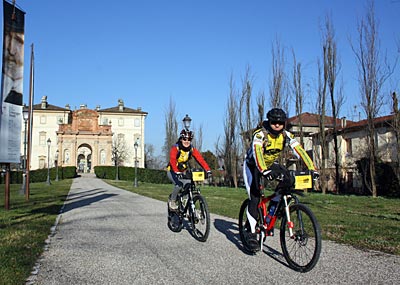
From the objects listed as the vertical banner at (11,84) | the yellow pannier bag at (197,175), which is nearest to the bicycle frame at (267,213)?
the yellow pannier bag at (197,175)

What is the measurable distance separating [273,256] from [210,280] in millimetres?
1405

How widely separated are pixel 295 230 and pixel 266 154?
1142 mm

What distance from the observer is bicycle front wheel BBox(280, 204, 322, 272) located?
4.28 m

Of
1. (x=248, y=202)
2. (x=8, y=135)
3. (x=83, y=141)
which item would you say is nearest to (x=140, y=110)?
(x=83, y=141)

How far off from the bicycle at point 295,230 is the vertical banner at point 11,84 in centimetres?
828

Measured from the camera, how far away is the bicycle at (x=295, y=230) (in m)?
4.32

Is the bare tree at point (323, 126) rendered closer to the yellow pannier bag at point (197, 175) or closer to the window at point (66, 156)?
the yellow pannier bag at point (197, 175)

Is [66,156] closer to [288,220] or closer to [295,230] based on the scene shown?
[288,220]

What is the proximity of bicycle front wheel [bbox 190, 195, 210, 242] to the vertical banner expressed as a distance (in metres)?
6.52

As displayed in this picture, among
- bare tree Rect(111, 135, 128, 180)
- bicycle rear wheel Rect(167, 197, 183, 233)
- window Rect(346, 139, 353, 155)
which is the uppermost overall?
bare tree Rect(111, 135, 128, 180)

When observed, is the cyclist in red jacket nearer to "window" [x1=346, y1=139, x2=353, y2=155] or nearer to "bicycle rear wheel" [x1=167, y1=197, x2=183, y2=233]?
"bicycle rear wheel" [x1=167, y1=197, x2=183, y2=233]

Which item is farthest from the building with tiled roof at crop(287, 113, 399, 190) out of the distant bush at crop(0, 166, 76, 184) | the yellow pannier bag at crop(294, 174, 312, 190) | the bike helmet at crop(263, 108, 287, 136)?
the distant bush at crop(0, 166, 76, 184)

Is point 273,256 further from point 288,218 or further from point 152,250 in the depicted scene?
point 152,250

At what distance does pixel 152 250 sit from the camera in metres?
5.75
